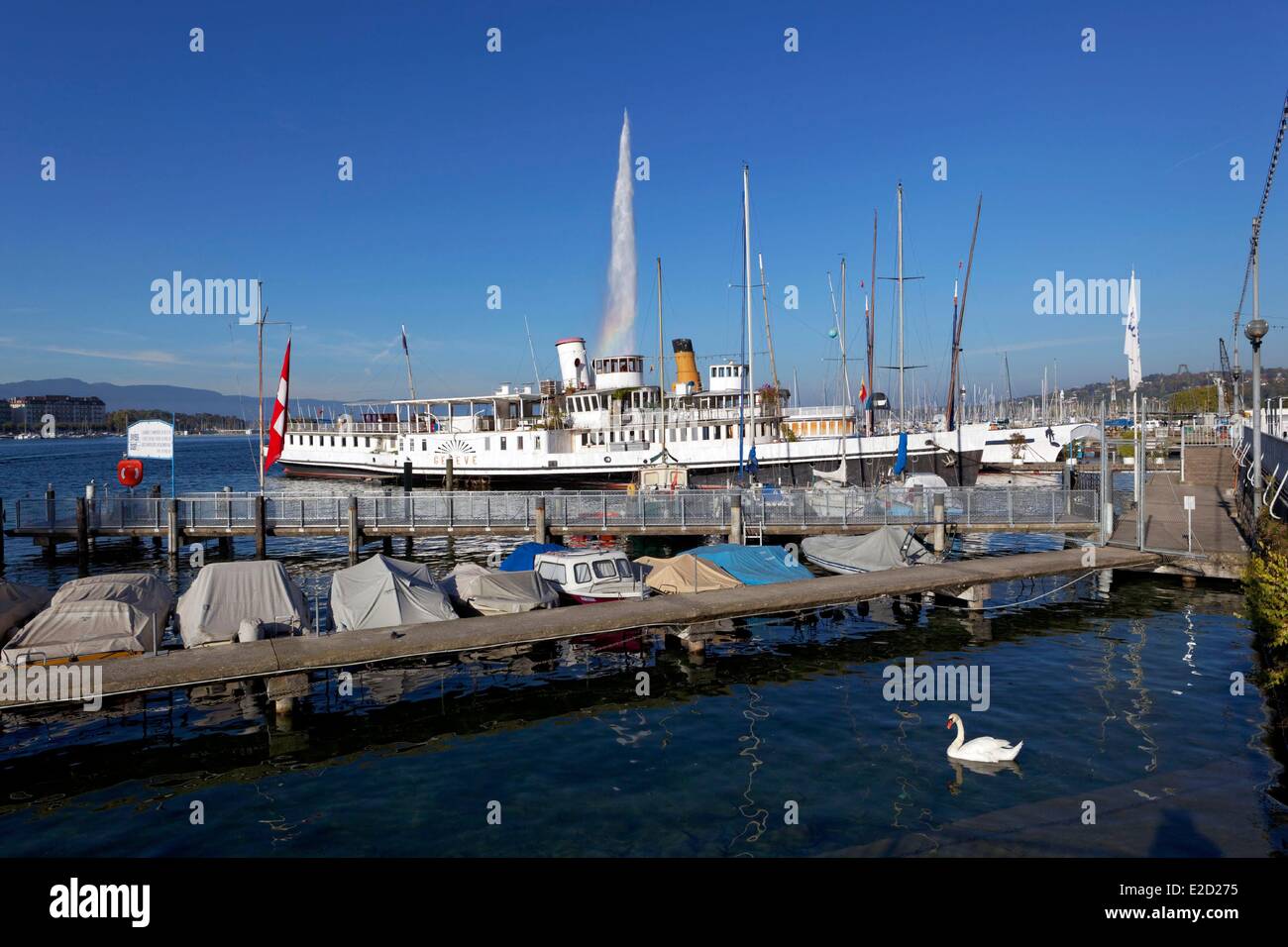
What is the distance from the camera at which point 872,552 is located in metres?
30.5

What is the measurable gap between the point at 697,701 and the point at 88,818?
1207cm

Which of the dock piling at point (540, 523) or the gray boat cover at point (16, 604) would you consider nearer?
the gray boat cover at point (16, 604)

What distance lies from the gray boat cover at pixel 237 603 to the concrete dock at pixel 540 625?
1.10m

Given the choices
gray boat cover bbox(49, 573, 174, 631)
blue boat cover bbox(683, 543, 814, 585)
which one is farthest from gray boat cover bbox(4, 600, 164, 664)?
blue boat cover bbox(683, 543, 814, 585)

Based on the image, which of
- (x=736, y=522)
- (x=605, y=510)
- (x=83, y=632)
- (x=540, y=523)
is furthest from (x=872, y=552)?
(x=83, y=632)

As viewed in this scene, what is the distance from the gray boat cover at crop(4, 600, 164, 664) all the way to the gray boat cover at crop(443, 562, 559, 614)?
7675 millimetres

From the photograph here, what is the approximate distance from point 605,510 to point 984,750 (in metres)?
22.7

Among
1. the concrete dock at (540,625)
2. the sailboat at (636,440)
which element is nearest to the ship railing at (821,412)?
the sailboat at (636,440)

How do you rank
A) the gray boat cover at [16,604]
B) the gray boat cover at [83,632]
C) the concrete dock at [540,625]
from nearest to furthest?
the concrete dock at [540,625] < the gray boat cover at [83,632] < the gray boat cover at [16,604]

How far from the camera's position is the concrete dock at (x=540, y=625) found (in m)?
17.8

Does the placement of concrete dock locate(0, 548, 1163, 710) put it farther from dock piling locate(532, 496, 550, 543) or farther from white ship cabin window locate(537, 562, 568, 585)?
dock piling locate(532, 496, 550, 543)

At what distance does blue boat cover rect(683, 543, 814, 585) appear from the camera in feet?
88.4

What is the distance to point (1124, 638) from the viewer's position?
2403 centimetres

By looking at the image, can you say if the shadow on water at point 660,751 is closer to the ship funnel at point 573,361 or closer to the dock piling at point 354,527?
the dock piling at point 354,527
